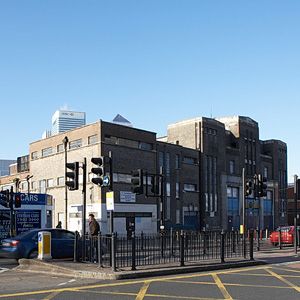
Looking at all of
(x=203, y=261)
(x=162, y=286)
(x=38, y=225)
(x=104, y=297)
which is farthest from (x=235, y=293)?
(x=38, y=225)

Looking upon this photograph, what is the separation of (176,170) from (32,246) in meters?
32.0

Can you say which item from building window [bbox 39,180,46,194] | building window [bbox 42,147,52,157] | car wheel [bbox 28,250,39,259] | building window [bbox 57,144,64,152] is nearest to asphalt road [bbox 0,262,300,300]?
car wheel [bbox 28,250,39,259]

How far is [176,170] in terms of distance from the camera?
1955 inches

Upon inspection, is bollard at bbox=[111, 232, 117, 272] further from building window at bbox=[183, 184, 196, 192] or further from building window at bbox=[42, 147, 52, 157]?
building window at bbox=[183, 184, 196, 192]

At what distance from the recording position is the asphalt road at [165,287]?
10547 millimetres

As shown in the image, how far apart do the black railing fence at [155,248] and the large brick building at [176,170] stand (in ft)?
71.1

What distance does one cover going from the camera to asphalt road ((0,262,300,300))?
34.6ft

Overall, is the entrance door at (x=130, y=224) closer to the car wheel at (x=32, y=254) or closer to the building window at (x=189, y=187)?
the building window at (x=189, y=187)

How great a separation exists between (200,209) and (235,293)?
138 feet

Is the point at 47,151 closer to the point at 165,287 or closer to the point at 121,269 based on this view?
the point at 121,269

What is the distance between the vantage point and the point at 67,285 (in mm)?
12211

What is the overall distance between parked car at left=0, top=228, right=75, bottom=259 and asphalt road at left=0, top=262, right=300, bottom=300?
3.32 m

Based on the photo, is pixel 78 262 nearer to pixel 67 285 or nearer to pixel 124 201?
pixel 67 285

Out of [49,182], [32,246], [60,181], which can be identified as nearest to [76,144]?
[60,181]
